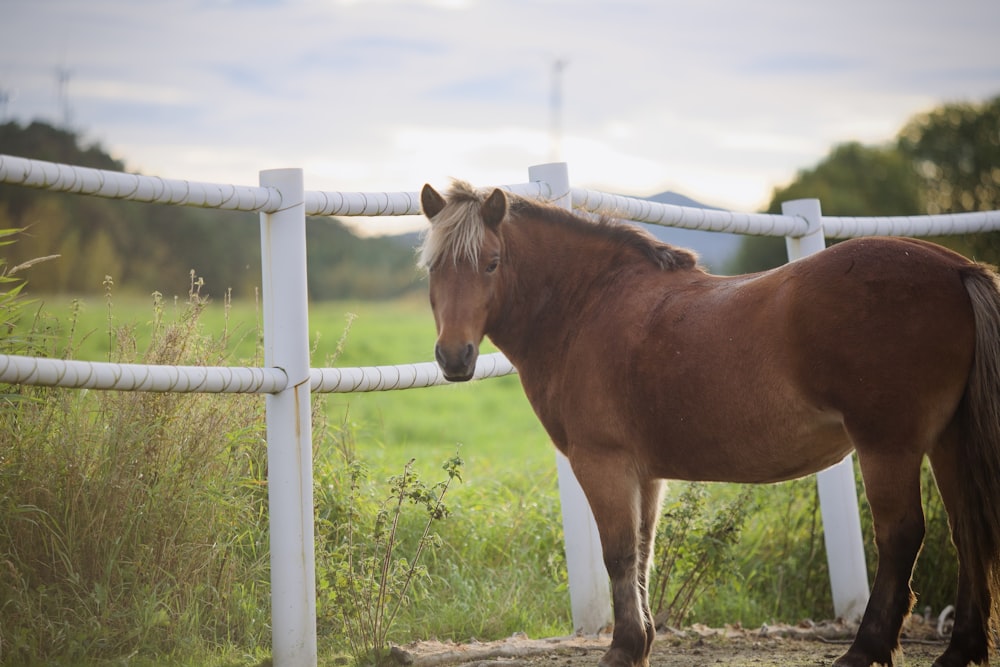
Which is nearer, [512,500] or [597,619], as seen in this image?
[597,619]

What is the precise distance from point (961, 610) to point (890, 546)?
1.76 feet

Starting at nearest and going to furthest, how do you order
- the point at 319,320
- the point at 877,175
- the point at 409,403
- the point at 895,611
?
the point at 895,611, the point at 409,403, the point at 319,320, the point at 877,175

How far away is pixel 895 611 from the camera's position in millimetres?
2973

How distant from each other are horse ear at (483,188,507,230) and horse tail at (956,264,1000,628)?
163 centimetres

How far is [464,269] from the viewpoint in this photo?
135 inches

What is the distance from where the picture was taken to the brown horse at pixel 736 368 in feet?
9.52

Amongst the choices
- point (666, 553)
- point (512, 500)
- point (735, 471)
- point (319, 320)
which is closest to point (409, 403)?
point (319, 320)

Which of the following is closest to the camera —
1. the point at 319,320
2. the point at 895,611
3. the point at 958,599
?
the point at 895,611

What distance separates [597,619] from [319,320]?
2028 cm

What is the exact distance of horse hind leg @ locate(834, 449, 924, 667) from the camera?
2896mm

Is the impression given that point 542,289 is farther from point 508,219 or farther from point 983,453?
point 983,453

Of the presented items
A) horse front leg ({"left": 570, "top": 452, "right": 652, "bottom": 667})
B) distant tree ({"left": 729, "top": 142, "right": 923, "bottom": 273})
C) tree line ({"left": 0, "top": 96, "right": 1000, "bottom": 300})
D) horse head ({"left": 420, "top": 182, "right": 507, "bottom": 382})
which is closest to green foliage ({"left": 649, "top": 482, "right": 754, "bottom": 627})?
horse front leg ({"left": 570, "top": 452, "right": 652, "bottom": 667})

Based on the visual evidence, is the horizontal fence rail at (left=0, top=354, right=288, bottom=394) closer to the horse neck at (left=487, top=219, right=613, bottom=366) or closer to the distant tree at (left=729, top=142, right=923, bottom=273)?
the horse neck at (left=487, top=219, right=613, bottom=366)

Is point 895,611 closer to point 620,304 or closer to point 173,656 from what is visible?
point 620,304
